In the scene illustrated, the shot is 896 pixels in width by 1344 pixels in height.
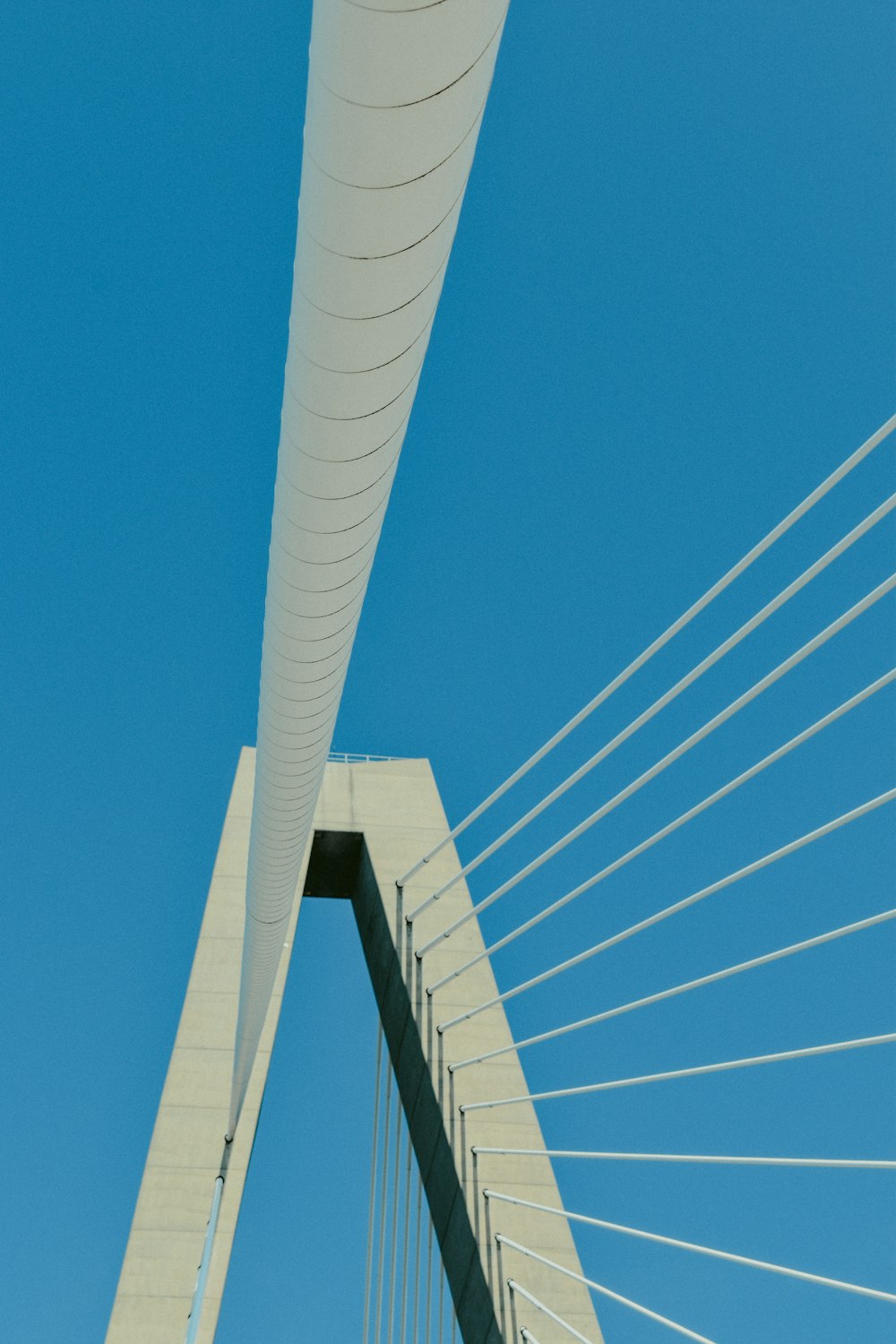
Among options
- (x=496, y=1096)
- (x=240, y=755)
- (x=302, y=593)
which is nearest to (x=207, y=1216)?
(x=496, y=1096)

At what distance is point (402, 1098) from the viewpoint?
14102mm

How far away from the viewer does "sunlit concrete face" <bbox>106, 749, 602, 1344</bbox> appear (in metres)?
11.6

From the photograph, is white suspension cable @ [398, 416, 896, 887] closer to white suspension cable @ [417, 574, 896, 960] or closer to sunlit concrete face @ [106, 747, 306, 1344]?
white suspension cable @ [417, 574, 896, 960]

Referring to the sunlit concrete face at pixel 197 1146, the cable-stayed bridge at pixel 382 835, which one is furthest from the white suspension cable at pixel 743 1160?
the sunlit concrete face at pixel 197 1146

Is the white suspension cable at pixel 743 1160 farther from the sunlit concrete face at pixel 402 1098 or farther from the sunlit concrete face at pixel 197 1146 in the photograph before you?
the sunlit concrete face at pixel 197 1146

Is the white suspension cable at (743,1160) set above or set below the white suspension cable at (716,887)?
below

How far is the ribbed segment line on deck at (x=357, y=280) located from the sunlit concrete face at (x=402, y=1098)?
7.87 metres

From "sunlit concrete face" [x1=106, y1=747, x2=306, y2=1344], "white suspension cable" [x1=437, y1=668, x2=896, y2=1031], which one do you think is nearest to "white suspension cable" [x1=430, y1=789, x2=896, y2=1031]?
"white suspension cable" [x1=437, y1=668, x2=896, y2=1031]

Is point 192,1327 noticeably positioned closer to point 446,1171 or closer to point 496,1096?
point 446,1171

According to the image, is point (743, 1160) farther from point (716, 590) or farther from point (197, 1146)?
point (197, 1146)

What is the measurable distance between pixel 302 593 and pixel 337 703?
4.78 ft

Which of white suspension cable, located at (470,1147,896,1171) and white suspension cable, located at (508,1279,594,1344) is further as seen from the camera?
white suspension cable, located at (508,1279,594,1344)

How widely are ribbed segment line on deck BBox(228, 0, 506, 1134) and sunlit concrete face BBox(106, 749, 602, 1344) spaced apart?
7874mm

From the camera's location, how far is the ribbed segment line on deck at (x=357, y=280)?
258cm
